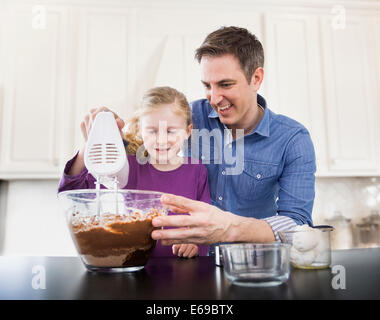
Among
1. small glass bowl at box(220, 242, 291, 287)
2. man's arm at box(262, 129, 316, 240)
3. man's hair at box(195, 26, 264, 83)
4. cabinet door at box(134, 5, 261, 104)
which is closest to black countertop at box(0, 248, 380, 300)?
small glass bowl at box(220, 242, 291, 287)

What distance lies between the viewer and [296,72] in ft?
8.43

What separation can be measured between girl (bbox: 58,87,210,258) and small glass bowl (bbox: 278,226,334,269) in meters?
0.52

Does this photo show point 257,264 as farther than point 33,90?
No

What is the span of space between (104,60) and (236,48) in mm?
1298

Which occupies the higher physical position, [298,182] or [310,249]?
[298,182]

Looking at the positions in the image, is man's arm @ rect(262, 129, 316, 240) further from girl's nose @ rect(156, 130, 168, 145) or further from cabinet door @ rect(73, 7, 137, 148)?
cabinet door @ rect(73, 7, 137, 148)

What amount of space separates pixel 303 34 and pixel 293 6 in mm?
214

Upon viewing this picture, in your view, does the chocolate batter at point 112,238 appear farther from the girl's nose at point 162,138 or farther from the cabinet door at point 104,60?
the cabinet door at point 104,60

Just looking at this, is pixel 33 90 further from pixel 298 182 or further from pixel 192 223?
pixel 192 223

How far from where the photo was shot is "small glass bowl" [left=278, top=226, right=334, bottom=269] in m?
0.64

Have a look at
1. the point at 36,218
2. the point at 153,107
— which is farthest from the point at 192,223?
the point at 36,218

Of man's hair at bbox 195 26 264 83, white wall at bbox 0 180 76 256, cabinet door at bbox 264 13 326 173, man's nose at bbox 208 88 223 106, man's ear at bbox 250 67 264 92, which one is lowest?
white wall at bbox 0 180 76 256
